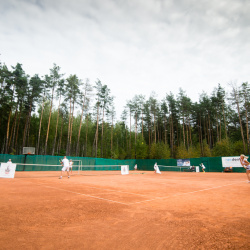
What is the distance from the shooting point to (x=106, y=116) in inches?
1465

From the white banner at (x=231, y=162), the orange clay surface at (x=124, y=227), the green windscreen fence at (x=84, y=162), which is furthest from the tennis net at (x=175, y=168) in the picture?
the orange clay surface at (x=124, y=227)

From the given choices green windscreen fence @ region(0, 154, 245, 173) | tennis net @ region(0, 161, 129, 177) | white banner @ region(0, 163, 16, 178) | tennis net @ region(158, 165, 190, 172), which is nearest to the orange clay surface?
white banner @ region(0, 163, 16, 178)

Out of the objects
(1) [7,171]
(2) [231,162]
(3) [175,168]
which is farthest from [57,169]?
(2) [231,162]

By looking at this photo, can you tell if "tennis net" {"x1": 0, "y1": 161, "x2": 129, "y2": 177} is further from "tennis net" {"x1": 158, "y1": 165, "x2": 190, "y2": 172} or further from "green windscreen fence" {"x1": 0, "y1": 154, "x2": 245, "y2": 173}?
"tennis net" {"x1": 158, "y1": 165, "x2": 190, "y2": 172}

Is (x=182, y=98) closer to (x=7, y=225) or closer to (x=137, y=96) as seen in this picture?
(x=137, y=96)

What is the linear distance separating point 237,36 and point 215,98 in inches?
1111

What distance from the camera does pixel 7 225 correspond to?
2.86 metres

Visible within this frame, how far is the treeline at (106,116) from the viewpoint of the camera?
94.9ft

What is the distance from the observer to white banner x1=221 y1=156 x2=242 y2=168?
77.0 ft

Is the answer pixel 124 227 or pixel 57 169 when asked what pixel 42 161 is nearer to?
pixel 57 169

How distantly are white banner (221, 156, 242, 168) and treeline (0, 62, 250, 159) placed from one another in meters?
4.50

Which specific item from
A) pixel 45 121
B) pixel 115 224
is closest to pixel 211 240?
pixel 115 224

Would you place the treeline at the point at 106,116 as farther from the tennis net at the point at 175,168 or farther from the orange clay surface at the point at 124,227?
the orange clay surface at the point at 124,227

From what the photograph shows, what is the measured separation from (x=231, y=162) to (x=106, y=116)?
82.0 ft
